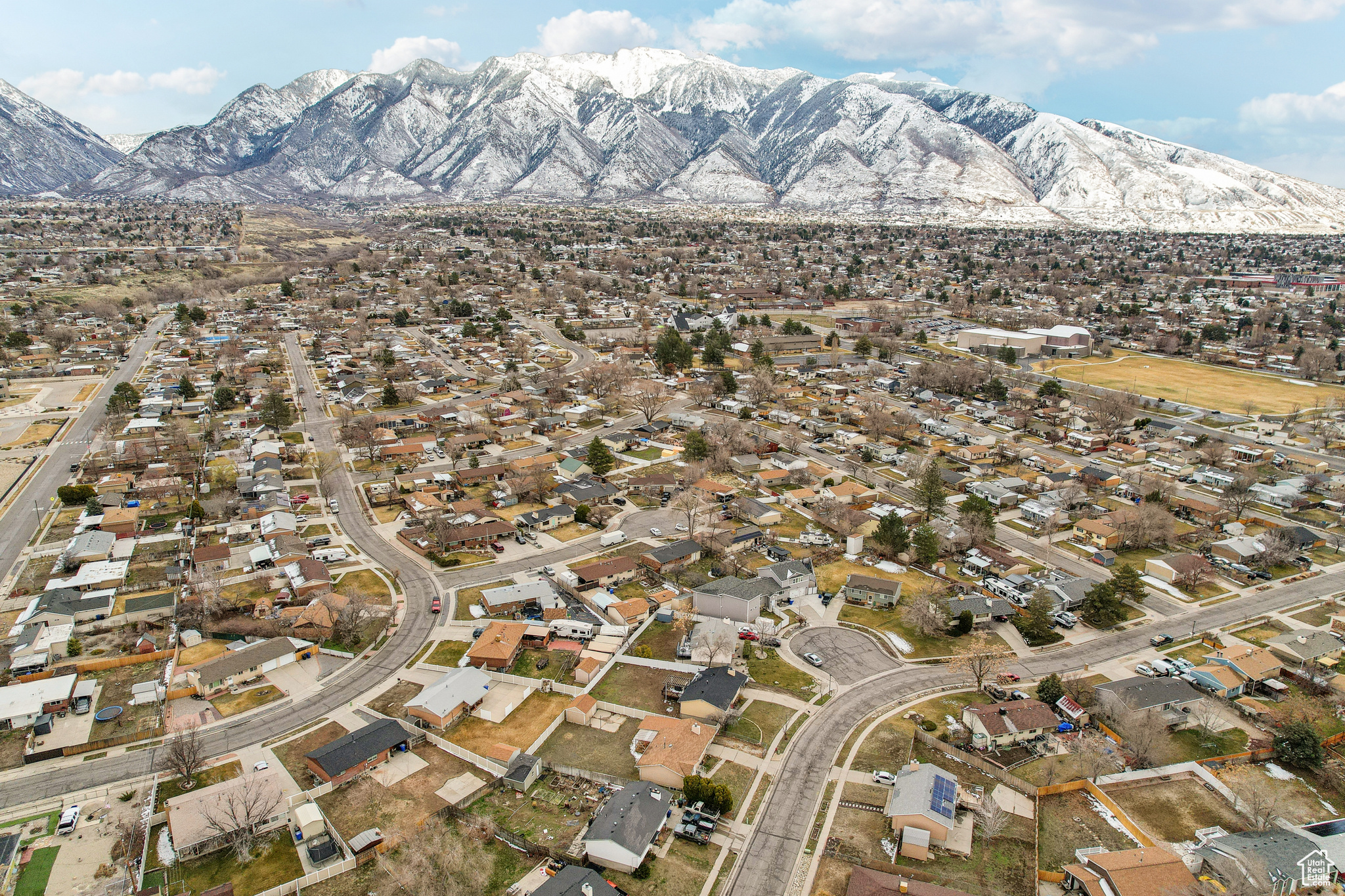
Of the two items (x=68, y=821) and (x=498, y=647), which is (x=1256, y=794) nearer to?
(x=498, y=647)

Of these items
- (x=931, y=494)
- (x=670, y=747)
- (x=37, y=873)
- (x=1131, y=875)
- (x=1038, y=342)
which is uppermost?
(x=1038, y=342)

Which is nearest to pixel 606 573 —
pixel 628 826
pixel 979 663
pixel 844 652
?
pixel 844 652

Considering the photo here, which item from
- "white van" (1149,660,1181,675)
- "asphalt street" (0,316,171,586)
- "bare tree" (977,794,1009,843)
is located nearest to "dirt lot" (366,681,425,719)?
"bare tree" (977,794,1009,843)

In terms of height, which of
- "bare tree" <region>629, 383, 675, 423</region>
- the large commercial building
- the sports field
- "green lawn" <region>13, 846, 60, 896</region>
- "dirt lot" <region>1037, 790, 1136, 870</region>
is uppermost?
the large commercial building

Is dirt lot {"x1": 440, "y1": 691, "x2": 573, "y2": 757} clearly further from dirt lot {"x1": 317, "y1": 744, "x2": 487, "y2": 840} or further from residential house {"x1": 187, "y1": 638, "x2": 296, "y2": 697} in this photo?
residential house {"x1": 187, "y1": 638, "x2": 296, "y2": 697}

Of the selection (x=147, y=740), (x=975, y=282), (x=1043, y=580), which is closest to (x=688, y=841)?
(x=147, y=740)
